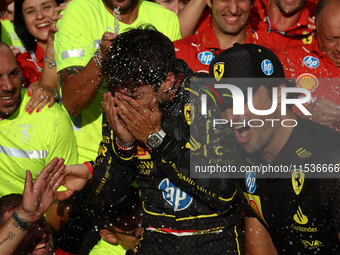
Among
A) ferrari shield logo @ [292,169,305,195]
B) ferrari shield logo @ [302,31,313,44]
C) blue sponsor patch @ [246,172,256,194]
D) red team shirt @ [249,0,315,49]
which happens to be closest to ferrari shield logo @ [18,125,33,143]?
blue sponsor patch @ [246,172,256,194]

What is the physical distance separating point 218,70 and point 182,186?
77cm

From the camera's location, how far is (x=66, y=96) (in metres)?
3.43

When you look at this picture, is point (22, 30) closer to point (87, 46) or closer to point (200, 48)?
point (87, 46)

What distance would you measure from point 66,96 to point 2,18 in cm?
236

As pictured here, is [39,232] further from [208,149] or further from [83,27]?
[83,27]

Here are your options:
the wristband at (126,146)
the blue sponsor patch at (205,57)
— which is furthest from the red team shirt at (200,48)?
the wristband at (126,146)

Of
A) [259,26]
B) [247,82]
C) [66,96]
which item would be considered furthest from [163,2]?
[247,82]

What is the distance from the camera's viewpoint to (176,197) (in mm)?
2705

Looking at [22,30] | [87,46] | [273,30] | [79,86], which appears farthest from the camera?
[22,30]

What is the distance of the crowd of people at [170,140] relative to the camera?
7.98 feet

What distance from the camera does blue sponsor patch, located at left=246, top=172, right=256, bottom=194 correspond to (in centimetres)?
263

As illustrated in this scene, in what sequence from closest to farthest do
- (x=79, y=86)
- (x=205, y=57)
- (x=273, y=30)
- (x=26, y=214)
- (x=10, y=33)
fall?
(x=26, y=214) → (x=79, y=86) → (x=205, y=57) → (x=273, y=30) → (x=10, y=33)

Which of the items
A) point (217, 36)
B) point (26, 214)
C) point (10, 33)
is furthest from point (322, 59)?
point (10, 33)

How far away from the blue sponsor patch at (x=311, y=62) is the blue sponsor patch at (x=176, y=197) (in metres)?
2.01
